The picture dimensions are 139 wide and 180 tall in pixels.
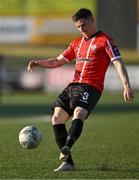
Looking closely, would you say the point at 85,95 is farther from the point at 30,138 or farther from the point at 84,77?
the point at 30,138

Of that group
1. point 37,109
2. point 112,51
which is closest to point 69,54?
point 112,51

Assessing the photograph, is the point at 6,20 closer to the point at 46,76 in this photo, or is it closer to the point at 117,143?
the point at 46,76

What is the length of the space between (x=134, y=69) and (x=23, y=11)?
7.82 m

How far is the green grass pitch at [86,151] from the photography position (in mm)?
10453

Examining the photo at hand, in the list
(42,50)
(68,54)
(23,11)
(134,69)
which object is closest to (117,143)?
(68,54)

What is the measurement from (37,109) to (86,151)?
15968mm

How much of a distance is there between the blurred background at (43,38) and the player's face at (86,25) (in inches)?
1032

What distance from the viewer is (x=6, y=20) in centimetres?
4684

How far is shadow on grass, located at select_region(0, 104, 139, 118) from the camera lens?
90.2ft

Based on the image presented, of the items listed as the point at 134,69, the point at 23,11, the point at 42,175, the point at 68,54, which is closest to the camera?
the point at 42,175

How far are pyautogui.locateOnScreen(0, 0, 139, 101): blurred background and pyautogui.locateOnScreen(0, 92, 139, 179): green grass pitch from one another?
14309 millimetres

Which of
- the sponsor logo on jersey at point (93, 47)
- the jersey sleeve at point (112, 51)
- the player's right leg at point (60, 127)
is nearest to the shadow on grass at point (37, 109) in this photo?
the player's right leg at point (60, 127)

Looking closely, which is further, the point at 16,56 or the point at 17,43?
the point at 16,56

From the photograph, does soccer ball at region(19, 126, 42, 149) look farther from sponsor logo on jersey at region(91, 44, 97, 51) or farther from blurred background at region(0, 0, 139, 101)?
blurred background at region(0, 0, 139, 101)
